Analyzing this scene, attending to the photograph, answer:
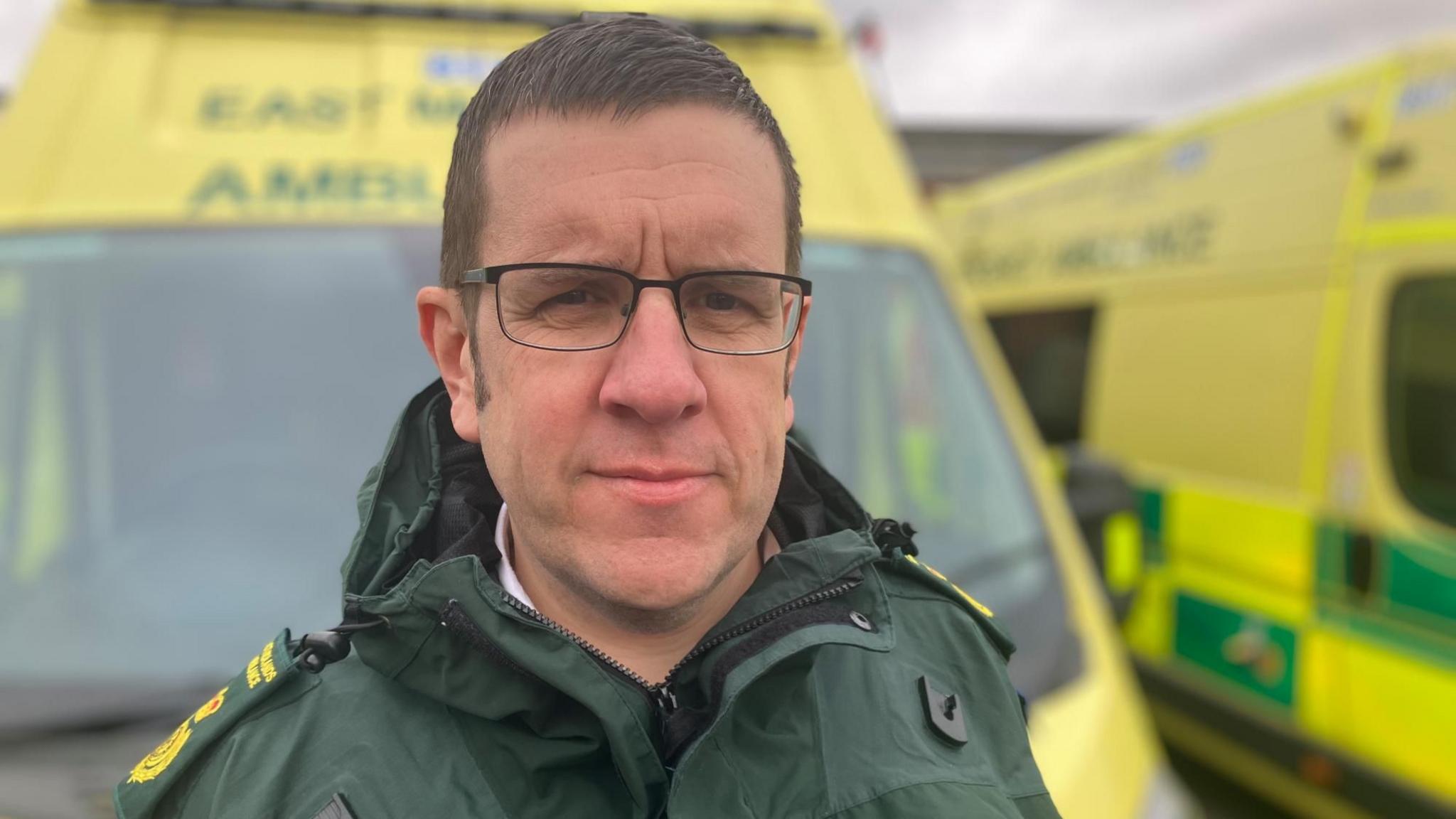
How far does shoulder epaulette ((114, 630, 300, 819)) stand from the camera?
87 cm

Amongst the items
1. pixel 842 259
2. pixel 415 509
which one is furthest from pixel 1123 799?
pixel 415 509

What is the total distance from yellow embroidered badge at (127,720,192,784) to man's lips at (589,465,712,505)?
0.43m

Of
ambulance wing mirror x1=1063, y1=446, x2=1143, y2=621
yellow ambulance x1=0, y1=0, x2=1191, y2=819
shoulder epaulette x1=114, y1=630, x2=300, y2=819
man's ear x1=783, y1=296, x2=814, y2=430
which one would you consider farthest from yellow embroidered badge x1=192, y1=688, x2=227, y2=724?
ambulance wing mirror x1=1063, y1=446, x2=1143, y2=621

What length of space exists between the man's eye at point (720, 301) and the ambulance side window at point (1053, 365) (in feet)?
16.7

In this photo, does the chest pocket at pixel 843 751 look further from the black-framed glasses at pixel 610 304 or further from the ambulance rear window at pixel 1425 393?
the ambulance rear window at pixel 1425 393

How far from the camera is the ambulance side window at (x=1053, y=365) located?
18.6 feet

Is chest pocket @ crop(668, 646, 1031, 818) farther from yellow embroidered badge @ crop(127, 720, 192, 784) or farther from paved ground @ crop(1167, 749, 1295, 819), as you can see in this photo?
paved ground @ crop(1167, 749, 1295, 819)

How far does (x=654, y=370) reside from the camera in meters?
0.72

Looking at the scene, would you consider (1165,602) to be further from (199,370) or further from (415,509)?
(415,509)

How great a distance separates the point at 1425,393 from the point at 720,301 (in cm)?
380

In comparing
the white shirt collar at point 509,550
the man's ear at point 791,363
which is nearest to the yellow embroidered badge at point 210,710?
the white shirt collar at point 509,550

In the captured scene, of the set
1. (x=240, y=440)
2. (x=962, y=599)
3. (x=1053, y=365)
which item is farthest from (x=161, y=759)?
(x=1053, y=365)

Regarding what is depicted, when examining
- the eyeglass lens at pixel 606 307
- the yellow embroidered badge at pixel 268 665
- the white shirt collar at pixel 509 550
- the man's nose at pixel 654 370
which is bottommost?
the yellow embroidered badge at pixel 268 665

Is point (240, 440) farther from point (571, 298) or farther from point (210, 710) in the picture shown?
point (571, 298)
